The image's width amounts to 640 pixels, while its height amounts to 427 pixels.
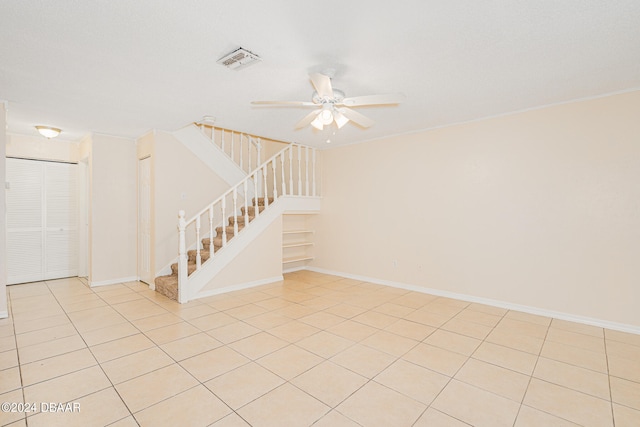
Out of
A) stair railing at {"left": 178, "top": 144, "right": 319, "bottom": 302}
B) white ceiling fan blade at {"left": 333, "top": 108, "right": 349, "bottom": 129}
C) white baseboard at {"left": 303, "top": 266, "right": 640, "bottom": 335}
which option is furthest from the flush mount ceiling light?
white baseboard at {"left": 303, "top": 266, "right": 640, "bottom": 335}

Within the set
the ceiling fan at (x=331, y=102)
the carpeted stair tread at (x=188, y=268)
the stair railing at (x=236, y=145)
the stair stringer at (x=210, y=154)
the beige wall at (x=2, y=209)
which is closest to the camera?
the ceiling fan at (x=331, y=102)

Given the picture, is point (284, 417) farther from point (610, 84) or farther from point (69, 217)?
point (69, 217)

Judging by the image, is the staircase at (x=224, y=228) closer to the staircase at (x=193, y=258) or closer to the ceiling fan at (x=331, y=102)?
the staircase at (x=193, y=258)

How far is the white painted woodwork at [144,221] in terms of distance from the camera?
493 centimetres

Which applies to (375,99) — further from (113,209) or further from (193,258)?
(113,209)

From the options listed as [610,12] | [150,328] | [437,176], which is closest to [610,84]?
[610,12]

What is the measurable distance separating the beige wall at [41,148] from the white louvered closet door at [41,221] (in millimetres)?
115

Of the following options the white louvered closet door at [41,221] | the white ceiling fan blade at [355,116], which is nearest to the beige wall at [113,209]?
the white louvered closet door at [41,221]

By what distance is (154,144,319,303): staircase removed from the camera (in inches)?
166

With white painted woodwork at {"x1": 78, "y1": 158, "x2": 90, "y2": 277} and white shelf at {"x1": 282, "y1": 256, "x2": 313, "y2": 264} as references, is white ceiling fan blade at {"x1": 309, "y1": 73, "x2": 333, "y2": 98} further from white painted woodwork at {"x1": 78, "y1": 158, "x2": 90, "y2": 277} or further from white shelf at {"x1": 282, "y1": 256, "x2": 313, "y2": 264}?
white painted woodwork at {"x1": 78, "y1": 158, "x2": 90, "y2": 277}

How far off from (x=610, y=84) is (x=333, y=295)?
161 inches

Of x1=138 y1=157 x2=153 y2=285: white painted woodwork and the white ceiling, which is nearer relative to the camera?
the white ceiling

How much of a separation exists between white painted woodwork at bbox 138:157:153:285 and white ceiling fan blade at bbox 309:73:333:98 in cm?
361

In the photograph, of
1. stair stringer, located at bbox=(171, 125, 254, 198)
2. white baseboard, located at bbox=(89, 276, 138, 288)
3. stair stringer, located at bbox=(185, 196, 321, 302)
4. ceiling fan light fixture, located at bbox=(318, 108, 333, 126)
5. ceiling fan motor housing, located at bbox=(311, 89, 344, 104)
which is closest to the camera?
ceiling fan motor housing, located at bbox=(311, 89, 344, 104)
